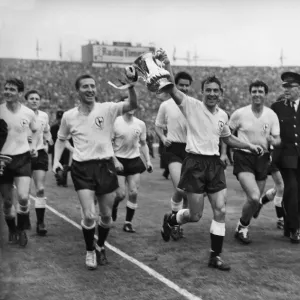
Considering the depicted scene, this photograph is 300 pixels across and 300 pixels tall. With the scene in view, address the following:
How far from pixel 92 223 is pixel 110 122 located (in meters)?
1.10

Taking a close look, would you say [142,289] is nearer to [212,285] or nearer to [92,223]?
[212,285]

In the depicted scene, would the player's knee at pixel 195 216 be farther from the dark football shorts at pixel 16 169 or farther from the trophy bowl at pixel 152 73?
the dark football shorts at pixel 16 169

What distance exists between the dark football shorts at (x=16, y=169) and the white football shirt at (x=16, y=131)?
7 cm

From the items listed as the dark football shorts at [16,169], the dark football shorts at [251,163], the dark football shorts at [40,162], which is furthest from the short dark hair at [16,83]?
the dark football shorts at [251,163]

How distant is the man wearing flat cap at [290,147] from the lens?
7.03m

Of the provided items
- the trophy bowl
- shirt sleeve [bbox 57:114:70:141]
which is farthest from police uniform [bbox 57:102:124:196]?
the trophy bowl

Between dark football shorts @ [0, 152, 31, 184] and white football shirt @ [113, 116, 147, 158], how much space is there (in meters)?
1.56

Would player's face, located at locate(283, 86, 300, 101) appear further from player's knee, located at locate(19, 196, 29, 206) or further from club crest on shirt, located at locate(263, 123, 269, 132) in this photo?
player's knee, located at locate(19, 196, 29, 206)

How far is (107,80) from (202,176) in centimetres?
4402

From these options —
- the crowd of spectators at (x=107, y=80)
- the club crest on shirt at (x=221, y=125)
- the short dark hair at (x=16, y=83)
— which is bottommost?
the club crest on shirt at (x=221, y=125)

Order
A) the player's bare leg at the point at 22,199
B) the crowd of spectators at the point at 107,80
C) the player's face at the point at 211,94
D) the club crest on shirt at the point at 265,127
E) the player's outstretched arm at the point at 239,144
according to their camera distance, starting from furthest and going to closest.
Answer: the crowd of spectators at the point at 107,80
the club crest on shirt at the point at 265,127
the player's bare leg at the point at 22,199
the player's outstretched arm at the point at 239,144
the player's face at the point at 211,94

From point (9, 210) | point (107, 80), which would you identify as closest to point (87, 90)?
point (9, 210)

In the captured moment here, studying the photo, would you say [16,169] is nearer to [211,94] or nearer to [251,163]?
[211,94]

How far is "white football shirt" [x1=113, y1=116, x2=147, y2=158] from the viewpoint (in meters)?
7.86
